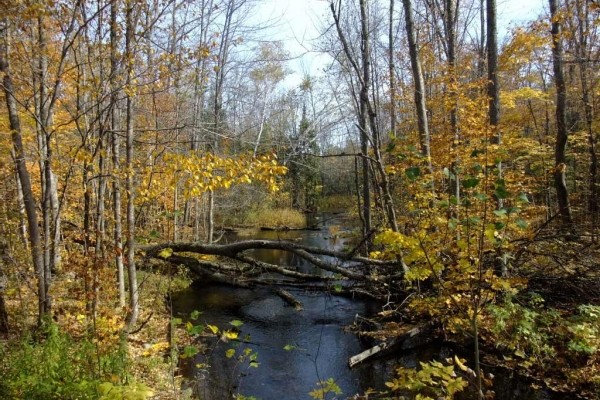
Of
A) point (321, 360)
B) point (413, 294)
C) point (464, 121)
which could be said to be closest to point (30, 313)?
point (321, 360)

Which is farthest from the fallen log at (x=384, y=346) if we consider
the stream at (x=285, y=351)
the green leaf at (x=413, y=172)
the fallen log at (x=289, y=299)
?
the green leaf at (x=413, y=172)

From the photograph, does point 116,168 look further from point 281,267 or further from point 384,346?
point 281,267

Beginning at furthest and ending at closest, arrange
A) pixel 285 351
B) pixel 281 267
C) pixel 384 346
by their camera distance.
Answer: pixel 281 267
pixel 285 351
pixel 384 346

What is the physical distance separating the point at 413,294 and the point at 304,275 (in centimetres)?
402

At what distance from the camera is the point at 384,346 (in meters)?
7.00

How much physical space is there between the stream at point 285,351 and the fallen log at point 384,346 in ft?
0.45

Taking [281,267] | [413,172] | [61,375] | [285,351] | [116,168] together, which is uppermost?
[116,168]

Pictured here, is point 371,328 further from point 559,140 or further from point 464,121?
point 559,140

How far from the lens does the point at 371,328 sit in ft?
27.6

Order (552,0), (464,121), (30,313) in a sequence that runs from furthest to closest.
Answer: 1. (552,0)
2. (464,121)
3. (30,313)

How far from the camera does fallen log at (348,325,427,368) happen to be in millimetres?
6658

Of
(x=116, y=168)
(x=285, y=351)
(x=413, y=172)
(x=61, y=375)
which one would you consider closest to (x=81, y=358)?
(x=61, y=375)

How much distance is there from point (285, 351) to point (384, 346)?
2.01m

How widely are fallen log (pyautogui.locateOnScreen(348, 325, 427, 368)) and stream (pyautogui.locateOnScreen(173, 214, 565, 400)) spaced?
137 mm
